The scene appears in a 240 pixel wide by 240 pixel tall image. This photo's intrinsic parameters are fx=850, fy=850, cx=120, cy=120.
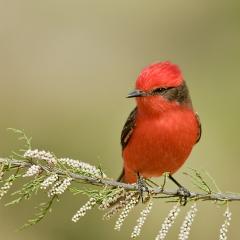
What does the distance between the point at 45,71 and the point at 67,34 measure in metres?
1.41

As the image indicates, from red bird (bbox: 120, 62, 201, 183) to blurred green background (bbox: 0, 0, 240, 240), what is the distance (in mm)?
2671

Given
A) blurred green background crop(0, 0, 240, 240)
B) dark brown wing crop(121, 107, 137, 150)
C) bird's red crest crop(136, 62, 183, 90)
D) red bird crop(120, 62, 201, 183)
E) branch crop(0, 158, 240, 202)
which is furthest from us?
blurred green background crop(0, 0, 240, 240)

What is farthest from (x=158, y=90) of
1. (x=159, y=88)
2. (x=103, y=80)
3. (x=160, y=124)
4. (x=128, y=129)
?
(x=103, y=80)

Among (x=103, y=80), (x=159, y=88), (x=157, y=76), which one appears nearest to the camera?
(x=157, y=76)

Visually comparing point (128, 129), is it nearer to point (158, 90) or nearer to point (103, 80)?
point (158, 90)

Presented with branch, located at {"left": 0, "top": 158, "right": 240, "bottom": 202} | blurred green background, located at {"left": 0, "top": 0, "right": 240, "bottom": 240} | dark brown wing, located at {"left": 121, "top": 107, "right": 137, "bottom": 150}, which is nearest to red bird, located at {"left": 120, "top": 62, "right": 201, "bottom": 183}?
dark brown wing, located at {"left": 121, "top": 107, "right": 137, "bottom": 150}

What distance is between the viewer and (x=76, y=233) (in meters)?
9.17

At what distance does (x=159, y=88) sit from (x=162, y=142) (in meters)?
0.41

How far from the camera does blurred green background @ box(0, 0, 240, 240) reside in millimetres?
9328

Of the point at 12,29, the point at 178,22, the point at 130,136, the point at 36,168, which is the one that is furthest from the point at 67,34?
the point at 36,168

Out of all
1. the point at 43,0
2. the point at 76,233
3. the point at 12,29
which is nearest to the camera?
the point at 76,233

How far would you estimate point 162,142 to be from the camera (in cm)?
639

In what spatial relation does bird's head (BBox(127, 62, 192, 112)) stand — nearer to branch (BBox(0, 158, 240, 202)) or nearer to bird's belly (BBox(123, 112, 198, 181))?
bird's belly (BBox(123, 112, 198, 181))

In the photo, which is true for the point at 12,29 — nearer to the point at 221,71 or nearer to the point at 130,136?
the point at 221,71
